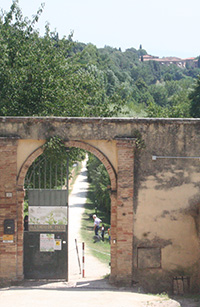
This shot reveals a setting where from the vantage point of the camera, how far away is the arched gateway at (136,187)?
1252 centimetres

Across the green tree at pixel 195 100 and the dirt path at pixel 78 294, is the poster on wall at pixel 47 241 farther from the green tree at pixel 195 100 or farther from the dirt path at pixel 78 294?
the green tree at pixel 195 100

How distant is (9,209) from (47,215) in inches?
42.2

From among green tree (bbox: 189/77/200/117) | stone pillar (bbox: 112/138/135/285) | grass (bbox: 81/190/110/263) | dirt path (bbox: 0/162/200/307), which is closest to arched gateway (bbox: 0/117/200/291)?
stone pillar (bbox: 112/138/135/285)

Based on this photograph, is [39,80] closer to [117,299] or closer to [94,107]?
[94,107]

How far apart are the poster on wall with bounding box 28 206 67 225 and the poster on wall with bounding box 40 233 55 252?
358 mm

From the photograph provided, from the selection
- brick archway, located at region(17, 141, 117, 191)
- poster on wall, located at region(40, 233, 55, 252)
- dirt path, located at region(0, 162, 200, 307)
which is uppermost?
brick archway, located at region(17, 141, 117, 191)

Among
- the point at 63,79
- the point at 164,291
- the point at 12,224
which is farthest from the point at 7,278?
the point at 63,79

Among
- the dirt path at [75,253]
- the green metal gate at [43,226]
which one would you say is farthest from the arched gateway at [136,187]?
the dirt path at [75,253]

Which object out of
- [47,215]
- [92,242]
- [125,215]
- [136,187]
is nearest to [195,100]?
[92,242]

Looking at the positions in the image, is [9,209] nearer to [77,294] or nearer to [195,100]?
[77,294]

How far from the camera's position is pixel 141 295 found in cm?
1144

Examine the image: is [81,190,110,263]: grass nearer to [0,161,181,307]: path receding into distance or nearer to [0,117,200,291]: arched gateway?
[0,161,181,307]: path receding into distance

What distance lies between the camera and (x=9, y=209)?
41.2ft

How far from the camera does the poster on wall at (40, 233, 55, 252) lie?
42.1 ft
